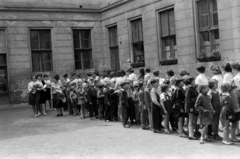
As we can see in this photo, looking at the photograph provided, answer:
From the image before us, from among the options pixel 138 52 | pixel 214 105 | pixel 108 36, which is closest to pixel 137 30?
pixel 138 52

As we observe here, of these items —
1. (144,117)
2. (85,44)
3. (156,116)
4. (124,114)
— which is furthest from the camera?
(85,44)

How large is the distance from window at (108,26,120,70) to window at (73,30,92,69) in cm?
143

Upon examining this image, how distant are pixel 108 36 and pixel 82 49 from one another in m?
1.75

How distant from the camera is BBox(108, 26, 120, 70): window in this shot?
19.4m

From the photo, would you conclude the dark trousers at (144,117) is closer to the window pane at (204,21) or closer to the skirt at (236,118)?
the skirt at (236,118)

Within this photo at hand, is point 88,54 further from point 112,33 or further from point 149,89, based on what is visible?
point 149,89

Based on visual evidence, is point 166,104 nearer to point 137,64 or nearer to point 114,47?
point 137,64

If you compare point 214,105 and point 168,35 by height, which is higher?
point 168,35

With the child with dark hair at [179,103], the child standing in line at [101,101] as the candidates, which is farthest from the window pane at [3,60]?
the child with dark hair at [179,103]

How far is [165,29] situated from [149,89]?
21.6ft

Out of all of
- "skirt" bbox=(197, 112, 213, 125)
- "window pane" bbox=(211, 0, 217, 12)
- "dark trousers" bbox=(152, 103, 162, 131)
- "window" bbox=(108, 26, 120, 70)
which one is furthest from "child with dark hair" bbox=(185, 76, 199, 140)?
"window" bbox=(108, 26, 120, 70)

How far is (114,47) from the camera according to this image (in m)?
19.6

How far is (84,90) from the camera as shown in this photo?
1280 cm

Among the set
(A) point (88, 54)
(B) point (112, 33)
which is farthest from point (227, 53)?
(A) point (88, 54)
